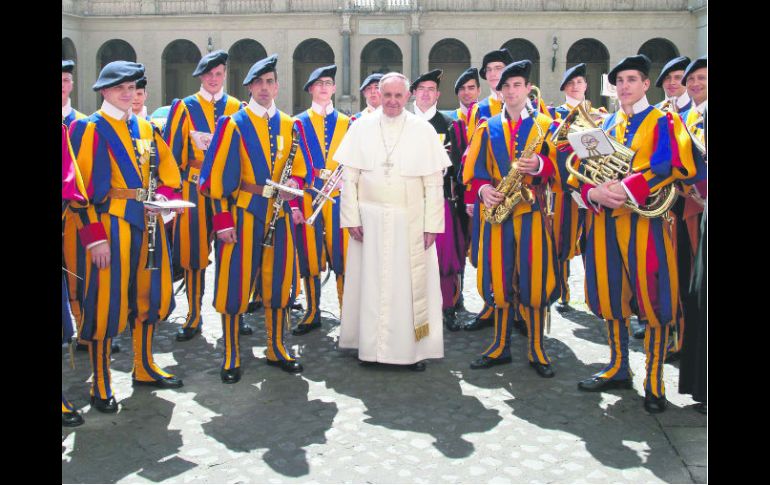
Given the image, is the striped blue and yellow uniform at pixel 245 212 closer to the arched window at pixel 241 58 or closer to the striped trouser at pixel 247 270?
the striped trouser at pixel 247 270

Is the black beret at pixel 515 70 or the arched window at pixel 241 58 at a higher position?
the arched window at pixel 241 58

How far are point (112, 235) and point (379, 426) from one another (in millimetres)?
2002

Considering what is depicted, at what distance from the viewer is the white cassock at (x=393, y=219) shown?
5.91m

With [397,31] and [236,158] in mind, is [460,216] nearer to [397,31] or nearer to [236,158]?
[236,158]

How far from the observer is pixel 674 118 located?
4.91 metres

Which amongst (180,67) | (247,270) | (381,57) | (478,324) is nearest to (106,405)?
(247,270)

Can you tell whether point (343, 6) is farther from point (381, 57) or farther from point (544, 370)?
point (544, 370)

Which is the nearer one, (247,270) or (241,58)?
(247,270)

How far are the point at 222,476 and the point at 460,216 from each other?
413 cm

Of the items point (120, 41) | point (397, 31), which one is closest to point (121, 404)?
point (397, 31)

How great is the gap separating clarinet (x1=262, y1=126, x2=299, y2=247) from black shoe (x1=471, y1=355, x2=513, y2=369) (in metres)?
1.76

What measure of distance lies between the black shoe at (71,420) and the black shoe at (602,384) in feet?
10.4

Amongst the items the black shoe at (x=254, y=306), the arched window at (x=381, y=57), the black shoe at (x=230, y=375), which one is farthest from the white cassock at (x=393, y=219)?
the arched window at (x=381, y=57)

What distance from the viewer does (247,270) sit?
5.68 meters
